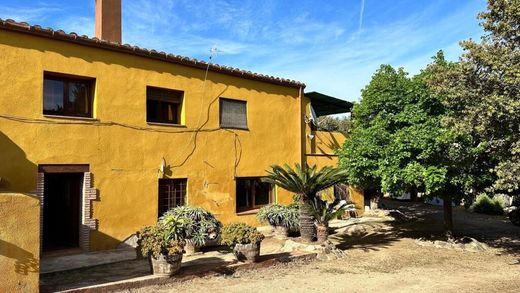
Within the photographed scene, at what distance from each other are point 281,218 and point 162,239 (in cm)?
628

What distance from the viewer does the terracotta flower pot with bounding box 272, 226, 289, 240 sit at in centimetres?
1505

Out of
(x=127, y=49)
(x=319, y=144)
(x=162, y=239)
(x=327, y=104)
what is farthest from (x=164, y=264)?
(x=327, y=104)

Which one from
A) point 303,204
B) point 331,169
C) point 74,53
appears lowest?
point 303,204

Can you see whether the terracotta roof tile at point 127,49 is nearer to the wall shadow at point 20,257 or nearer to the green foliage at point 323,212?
the green foliage at point 323,212

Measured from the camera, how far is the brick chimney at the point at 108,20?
47.2 ft

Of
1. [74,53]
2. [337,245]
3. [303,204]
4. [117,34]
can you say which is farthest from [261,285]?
[117,34]

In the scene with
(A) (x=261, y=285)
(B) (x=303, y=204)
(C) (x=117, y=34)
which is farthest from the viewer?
(C) (x=117, y=34)

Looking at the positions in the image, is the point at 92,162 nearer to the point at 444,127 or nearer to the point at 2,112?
the point at 2,112

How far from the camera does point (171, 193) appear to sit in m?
14.1

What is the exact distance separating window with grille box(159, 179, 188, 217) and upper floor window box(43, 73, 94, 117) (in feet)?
10.7

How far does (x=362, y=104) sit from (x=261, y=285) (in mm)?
8575

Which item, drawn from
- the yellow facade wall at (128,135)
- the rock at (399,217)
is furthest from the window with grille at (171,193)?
the rock at (399,217)

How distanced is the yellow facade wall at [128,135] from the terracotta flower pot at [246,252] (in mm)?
3912

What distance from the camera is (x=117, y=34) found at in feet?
48.0
